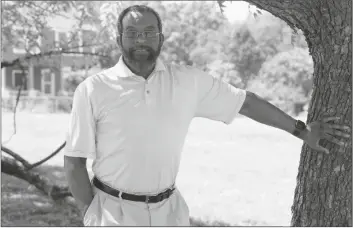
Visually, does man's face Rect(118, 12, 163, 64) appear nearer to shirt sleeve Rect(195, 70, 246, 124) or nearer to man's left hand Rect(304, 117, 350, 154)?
shirt sleeve Rect(195, 70, 246, 124)

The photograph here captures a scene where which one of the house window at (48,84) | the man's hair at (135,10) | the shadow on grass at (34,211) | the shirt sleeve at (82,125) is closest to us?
the shirt sleeve at (82,125)

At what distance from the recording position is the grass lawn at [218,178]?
850 centimetres

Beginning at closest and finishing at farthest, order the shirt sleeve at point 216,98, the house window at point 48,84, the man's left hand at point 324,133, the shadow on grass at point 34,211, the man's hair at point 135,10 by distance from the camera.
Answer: the man's hair at point 135,10
the shirt sleeve at point 216,98
the man's left hand at point 324,133
the shadow on grass at point 34,211
the house window at point 48,84

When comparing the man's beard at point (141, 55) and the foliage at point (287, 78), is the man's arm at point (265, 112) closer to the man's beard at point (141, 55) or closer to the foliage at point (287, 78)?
the man's beard at point (141, 55)

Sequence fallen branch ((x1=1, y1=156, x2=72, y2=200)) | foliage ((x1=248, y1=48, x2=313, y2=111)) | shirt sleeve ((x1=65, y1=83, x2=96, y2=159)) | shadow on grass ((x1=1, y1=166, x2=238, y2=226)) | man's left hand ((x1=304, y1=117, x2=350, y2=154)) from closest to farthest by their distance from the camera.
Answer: shirt sleeve ((x1=65, y1=83, x2=96, y2=159)) → man's left hand ((x1=304, y1=117, x2=350, y2=154)) → shadow on grass ((x1=1, y1=166, x2=238, y2=226)) → fallen branch ((x1=1, y1=156, x2=72, y2=200)) → foliage ((x1=248, y1=48, x2=313, y2=111))

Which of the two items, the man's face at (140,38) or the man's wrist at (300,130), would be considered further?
the man's wrist at (300,130)

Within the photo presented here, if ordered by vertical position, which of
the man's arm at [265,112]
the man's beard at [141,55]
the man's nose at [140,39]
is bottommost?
the man's arm at [265,112]

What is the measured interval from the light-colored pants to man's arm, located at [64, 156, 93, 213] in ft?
0.16

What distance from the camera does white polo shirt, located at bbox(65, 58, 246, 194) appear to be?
10.2 ft

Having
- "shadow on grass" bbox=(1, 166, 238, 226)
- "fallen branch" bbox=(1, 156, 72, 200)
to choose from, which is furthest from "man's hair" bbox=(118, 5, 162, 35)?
"fallen branch" bbox=(1, 156, 72, 200)

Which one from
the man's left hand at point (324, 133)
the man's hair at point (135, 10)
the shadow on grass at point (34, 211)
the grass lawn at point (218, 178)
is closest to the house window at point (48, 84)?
the grass lawn at point (218, 178)

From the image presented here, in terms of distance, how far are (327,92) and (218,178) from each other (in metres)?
8.60

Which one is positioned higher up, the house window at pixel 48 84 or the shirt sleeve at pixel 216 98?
the shirt sleeve at pixel 216 98

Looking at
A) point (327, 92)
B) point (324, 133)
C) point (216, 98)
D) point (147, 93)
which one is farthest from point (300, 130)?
point (147, 93)
